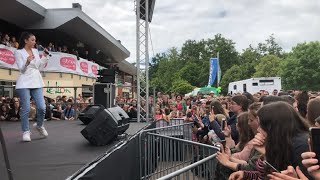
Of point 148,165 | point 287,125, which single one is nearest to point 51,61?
point 148,165

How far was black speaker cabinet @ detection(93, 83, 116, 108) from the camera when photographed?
10.6 meters

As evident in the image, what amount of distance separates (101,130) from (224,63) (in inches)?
3361

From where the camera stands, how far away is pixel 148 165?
691cm

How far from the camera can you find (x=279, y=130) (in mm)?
2807

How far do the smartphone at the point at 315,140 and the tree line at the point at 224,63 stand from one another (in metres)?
60.9

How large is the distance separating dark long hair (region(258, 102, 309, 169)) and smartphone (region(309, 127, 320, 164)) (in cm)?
66

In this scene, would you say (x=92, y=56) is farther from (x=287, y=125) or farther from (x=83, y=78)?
(x=287, y=125)

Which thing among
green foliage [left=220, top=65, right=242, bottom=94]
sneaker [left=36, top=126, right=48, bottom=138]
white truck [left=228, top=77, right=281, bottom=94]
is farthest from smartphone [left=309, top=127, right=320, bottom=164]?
green foliage [left=220, top=65, right=242, bottom=94]

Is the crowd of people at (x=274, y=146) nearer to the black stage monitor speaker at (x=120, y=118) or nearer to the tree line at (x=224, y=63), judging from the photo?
the black stage monitor speaker at (x=120, y=118)

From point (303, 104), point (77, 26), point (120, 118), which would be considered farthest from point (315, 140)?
point (77, 26)

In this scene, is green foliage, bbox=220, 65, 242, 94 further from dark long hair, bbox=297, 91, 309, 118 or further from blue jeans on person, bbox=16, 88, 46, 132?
blue jeans on person, bbox=16, 88, 46, 132

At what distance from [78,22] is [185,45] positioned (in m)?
75.5

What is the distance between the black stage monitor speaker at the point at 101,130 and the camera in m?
6.06

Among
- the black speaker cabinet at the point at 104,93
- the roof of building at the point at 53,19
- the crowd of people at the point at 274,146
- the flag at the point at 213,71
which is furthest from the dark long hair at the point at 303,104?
the flag at the point at 213,71
